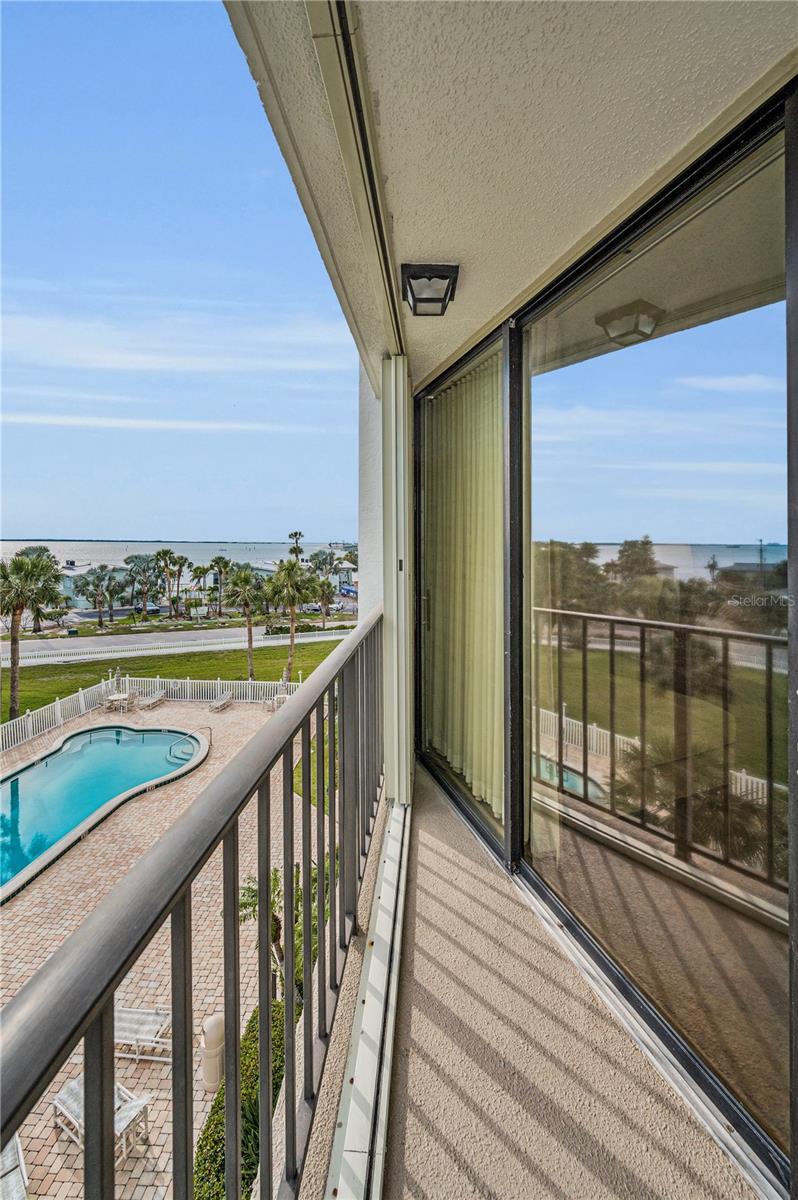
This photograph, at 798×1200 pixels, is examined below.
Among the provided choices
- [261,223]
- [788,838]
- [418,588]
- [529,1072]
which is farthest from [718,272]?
[261,223]

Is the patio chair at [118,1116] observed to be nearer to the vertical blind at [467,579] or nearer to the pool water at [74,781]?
the pool water at [74,781]

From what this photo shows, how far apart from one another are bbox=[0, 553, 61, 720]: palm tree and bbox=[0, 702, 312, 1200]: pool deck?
17cm

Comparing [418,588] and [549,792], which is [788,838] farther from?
[418,588]

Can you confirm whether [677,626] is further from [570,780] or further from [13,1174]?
[13,1174]

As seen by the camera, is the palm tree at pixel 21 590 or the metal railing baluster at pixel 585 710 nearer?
the palm tree at pixel 21 590

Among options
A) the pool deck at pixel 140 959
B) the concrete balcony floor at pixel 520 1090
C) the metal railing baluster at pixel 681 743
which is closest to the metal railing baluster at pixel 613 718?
the metal railing baluster at pixel 681 743

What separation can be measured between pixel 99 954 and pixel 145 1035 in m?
0.19

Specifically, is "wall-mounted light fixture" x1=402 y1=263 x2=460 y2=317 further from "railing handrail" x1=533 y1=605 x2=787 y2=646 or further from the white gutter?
the white gutter

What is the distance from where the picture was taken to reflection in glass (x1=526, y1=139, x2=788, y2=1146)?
1092mm

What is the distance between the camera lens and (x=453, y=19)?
0.85 metres

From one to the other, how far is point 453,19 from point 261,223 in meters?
2.51

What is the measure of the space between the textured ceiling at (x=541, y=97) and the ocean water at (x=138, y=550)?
3.48ft

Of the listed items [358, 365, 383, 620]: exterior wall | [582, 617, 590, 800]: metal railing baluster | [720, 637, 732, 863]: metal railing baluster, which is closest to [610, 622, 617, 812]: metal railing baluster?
[582, 617, 590, 800]: metal railing baluster

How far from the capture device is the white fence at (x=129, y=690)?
1273 mm
